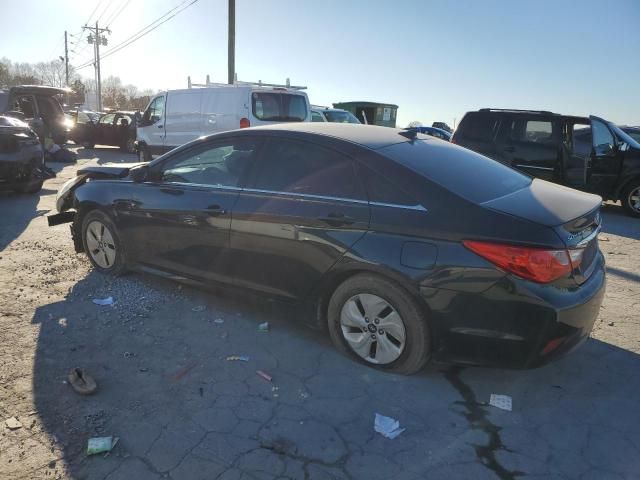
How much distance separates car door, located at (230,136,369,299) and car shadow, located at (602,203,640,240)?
6.38 m

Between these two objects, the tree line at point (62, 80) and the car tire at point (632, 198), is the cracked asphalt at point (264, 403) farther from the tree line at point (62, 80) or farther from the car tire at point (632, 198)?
the tree line at point (62, 80)

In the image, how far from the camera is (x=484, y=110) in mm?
9781

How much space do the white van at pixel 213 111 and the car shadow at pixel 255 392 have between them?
7.59 meters

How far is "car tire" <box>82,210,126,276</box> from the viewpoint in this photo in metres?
4.61

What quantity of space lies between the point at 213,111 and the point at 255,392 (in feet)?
31.3

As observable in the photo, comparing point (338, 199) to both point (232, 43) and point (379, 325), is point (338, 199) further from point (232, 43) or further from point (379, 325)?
point (232, 43)

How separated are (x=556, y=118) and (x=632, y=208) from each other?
2.29 m

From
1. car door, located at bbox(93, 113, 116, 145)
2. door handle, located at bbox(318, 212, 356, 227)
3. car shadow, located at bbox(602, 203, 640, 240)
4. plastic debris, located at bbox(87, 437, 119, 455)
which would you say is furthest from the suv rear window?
car door, located at bbox(93, 113, 116, 145)

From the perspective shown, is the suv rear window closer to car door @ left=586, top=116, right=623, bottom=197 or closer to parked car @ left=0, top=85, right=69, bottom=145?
car door @ left=586, top=116, right=623, bottom=197

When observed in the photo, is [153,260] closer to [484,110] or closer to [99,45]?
[484,110]

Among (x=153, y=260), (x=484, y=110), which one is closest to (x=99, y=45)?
(x=484, y=110)

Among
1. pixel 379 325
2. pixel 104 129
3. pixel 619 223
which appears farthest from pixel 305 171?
pixel 104 129

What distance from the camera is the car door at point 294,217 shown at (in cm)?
320

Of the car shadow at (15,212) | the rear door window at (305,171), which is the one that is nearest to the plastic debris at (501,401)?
the rear door window at (305,171)
